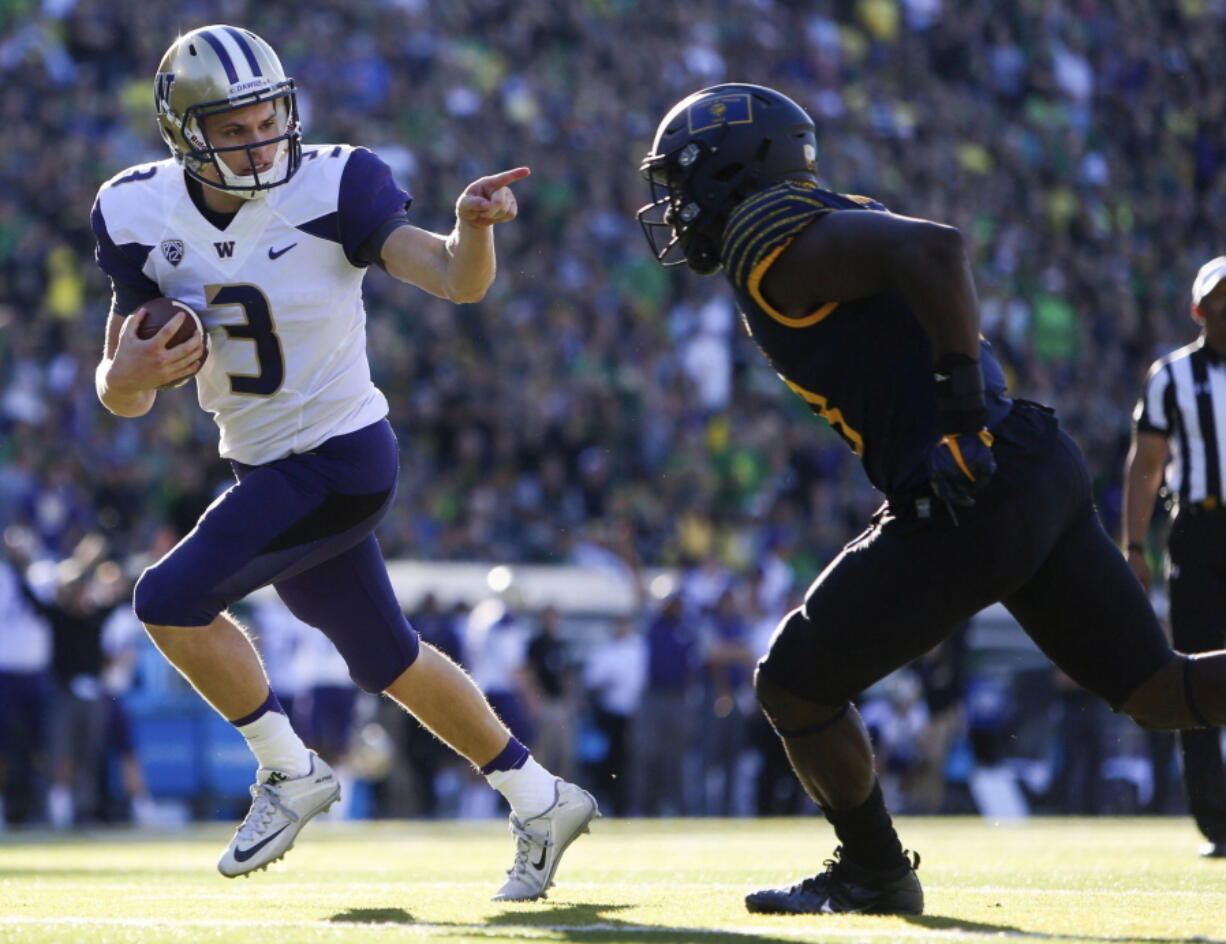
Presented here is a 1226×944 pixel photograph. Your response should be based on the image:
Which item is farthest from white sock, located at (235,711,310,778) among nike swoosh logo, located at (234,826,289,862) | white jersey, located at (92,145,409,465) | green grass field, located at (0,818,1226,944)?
white jersey, located at (92,145,409,465)

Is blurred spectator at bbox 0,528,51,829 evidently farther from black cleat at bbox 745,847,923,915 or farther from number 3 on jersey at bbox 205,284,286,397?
black cleat at bbox 745,847,923,915

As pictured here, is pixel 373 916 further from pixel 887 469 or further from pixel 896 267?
pixel 896 267

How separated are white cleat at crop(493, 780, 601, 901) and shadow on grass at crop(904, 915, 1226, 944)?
954 mm

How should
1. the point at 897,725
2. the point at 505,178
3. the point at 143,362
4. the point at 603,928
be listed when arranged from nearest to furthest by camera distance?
the point at 603,928, the point at 505,178, the point at 143,362, the point at 897,725

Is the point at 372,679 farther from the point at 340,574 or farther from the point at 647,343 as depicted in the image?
the point at 647,343

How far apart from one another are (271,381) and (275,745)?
2.75 ft

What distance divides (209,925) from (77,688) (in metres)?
7.85

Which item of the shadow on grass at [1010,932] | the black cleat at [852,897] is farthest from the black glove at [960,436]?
the black cleat at [852,897]

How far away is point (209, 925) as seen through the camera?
12.9 ft

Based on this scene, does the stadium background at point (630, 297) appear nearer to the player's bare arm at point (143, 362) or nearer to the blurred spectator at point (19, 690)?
the blurred spectator at point (19, 690)

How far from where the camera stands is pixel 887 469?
3.80 m

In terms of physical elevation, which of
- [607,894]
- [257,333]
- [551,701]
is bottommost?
[551,701]

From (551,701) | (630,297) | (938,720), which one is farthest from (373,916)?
(630,297)

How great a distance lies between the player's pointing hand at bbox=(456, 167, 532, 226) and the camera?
4.08 meters
